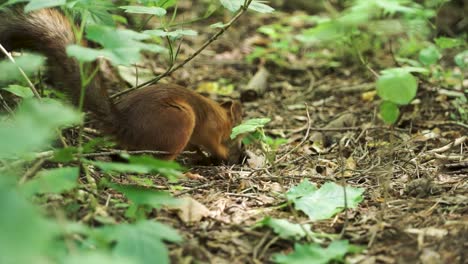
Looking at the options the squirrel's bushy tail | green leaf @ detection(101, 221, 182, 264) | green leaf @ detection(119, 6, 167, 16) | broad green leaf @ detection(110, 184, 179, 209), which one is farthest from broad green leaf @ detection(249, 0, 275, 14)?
green leaf @ detection(101, 221, 182, 264)

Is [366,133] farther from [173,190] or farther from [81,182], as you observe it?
[81,182]

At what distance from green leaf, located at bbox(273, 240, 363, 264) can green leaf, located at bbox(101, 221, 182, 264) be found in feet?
1.96

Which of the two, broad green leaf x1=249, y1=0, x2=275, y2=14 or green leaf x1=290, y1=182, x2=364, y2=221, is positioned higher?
broad green leaf x1=249, y1=0, x2=275, y2=14

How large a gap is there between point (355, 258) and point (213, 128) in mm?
2542

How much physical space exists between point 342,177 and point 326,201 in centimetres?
23

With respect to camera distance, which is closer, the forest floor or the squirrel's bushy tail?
the forest floor

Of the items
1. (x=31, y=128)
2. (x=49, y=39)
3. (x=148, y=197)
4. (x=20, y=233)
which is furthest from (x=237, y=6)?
(x=20, y=233)

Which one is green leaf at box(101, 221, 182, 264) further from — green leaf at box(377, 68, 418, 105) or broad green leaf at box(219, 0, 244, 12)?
broad green leaf at box(219, 0, 244, 12)

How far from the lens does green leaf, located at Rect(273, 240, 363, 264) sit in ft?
9.56

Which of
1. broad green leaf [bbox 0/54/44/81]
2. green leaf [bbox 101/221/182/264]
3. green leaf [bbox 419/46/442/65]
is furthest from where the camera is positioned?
green leaf [bbox 419/46/442/65]

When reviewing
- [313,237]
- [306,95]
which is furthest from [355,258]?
[306,95]

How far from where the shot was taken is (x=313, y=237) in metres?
3.22

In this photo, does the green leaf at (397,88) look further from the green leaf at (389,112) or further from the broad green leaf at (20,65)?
the broad green leaf at (20,65)

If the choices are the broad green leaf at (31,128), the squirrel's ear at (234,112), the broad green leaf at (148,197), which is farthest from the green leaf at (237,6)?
the broad green leaf at (31,128)
